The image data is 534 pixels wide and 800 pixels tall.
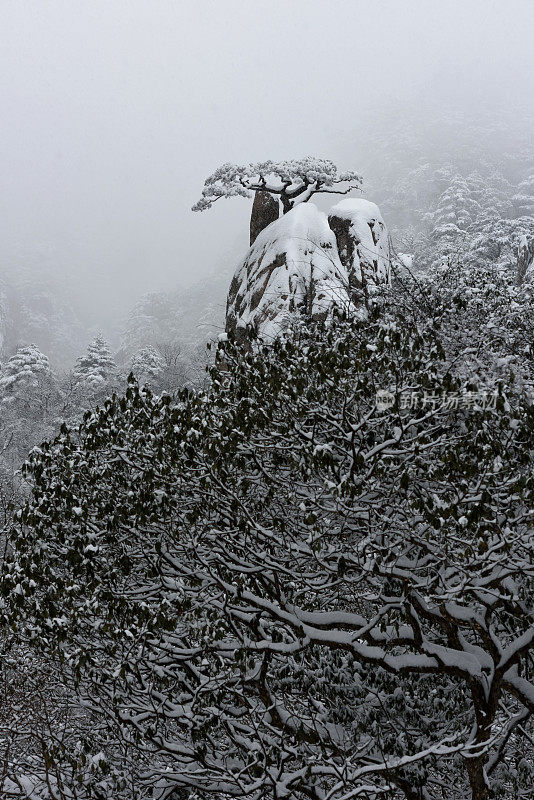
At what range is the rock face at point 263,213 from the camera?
66.8 ft

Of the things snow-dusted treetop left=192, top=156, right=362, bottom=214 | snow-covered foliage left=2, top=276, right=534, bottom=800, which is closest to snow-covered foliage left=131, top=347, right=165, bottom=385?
snow-dusted treetop left=192, top=156, right=362, bottom=214

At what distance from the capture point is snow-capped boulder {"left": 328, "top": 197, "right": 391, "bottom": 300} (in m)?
17.1

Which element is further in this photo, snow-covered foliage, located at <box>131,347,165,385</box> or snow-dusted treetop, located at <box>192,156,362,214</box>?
snow-covered foliage, located at <box>131,347,165,385</box>

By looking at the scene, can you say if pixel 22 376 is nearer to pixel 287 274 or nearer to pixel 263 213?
pixel 263 213

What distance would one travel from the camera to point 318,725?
6859 millimetres

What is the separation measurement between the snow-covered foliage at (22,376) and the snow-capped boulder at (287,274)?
2134cm

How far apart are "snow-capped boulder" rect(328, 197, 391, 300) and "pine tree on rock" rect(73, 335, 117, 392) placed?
76.2 ft

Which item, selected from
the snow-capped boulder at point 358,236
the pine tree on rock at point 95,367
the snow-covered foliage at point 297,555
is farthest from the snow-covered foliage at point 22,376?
the snow-covered foliage at point 297,555

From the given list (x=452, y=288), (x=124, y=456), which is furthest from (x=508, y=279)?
(x=124, y=456)

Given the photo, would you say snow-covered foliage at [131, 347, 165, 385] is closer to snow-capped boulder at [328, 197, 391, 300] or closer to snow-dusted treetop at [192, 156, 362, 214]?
snow-dusted treetop at [192, 156, 362, 214]

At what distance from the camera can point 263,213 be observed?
802 inches

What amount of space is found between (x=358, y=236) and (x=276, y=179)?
17.1 ft

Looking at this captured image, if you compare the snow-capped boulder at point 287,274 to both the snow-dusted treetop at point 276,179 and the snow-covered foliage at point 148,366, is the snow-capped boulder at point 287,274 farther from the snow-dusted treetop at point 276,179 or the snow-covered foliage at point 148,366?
the snow-covered foliage at point 148,366

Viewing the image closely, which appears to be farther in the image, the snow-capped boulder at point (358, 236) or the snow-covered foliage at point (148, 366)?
the snow-covered foliage at point (148, 366)
